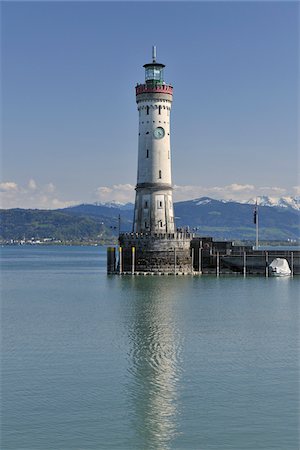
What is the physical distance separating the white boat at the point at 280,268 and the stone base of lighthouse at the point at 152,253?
11.5 metres

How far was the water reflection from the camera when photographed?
2833 centimetres

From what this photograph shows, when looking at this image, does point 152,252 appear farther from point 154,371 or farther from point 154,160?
point 154,371

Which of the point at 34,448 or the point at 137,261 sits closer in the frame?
Result: the point at 34,448

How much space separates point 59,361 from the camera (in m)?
39.1

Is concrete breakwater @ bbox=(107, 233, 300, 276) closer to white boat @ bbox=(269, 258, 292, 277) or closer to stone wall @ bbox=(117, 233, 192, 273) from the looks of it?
stone wall @ bbox=(117, 233, 192, 273)

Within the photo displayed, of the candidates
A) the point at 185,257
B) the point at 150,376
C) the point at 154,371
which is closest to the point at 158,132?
the point at 185,257

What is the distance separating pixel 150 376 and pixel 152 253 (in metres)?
55.2

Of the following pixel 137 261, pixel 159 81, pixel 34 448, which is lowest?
pixel 34 448

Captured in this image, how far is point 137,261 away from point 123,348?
159ft

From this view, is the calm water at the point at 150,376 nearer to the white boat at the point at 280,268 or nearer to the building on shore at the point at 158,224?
the building on shore at the point at 158,224

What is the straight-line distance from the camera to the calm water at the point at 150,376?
27.7m

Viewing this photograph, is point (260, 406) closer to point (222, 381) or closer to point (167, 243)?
point (222, 381)

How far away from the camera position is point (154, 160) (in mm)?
92812

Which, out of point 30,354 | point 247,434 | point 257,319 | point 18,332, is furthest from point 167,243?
point 247,434
